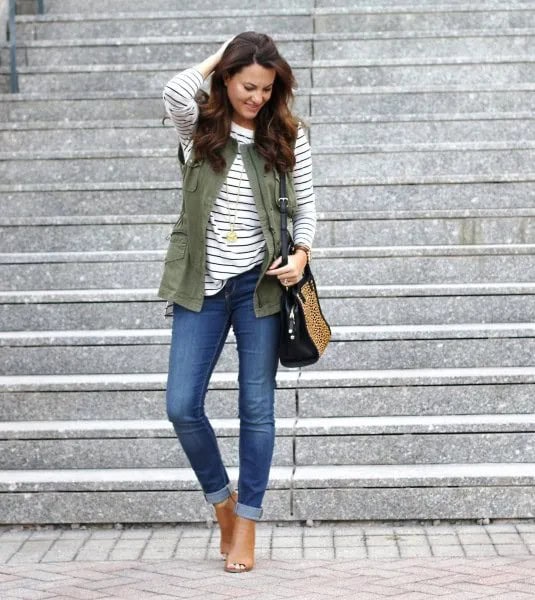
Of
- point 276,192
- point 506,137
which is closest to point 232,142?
point 276,192

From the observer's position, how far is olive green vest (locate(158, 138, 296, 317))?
4.43m

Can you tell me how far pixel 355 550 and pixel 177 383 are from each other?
1.00 metres

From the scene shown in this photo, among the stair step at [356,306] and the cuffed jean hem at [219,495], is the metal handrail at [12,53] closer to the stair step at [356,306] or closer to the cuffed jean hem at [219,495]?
the stair step at [356,306]

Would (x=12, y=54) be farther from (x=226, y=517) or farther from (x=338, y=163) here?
(x=226, y=517)

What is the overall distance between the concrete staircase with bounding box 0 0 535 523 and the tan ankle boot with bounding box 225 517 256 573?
Answer: 61 cm

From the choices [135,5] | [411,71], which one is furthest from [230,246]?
[135,5]

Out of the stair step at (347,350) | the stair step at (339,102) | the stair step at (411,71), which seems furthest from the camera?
the stair step at (411,71)

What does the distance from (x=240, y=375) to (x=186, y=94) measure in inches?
38.2

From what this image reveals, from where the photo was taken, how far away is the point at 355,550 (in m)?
4.88

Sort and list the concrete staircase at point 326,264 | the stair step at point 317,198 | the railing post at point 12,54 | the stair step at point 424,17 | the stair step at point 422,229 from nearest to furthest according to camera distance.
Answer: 1. the concrete staircase at point 326,264
2. the stair step at point 422,229
3. the stair step at point 317,198
4. the railing post at point 12,54
5. the stair step at point 424,17

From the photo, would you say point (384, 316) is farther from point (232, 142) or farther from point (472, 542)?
point (232, 142)

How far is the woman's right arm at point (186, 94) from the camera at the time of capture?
4.30 metres

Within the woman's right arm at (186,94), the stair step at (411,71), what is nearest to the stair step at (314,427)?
the woman's right arm at (186,94)

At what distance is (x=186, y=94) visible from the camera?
4309 mm
